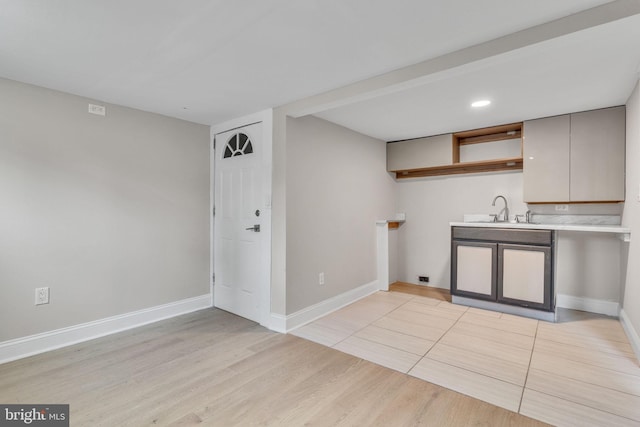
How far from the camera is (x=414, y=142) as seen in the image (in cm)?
422

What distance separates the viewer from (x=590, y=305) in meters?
3.38

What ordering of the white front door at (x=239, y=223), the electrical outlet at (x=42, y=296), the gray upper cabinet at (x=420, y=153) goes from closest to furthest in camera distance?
the electrical outlet at (x=42, y=296)
the white front door at (x=239, y=223)
the gray upper cabinet at (x=420, y=153)

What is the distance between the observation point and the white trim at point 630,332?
2318 millimetres

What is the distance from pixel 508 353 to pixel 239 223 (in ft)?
8.95

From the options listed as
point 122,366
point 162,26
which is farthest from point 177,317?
point 162,26

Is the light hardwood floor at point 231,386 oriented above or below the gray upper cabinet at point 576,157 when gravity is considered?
below

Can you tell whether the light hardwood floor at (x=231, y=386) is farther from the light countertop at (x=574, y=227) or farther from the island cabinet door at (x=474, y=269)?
the light countertop at (x=574, y=227)

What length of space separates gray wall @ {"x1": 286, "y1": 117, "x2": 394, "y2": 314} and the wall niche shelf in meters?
0.85

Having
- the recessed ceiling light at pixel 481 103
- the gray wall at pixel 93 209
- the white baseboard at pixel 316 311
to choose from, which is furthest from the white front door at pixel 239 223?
the recessed ceiling light at pixel 481 103

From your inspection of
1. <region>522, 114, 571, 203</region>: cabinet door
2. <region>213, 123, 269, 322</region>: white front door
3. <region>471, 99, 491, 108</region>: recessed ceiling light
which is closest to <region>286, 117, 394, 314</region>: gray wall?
<region>213, 123, 269, 322</region>: white front door

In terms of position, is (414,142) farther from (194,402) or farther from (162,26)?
(194,402)

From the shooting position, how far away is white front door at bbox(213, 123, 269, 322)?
3.15m

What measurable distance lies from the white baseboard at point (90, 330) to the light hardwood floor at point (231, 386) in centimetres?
9

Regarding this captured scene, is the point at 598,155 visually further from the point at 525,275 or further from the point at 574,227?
the point at 525,275
